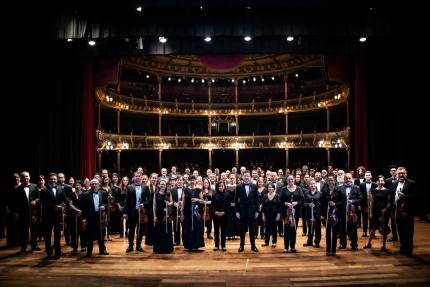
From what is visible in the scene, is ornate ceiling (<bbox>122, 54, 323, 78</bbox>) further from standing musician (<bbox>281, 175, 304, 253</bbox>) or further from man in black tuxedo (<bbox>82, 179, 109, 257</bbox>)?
man in black tuxedo (<bbox>82, 179, 109, 257</bbox>)

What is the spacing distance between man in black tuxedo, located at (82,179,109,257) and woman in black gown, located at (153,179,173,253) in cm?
112

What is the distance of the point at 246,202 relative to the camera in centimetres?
793

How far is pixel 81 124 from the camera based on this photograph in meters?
12.4

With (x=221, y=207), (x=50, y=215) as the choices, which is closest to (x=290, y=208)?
(x=221, y=207)

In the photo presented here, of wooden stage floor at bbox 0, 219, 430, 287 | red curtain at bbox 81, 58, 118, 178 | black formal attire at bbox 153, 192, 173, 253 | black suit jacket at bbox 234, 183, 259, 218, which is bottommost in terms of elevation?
wooden stage floor at bbox 0, 219, 430, 287

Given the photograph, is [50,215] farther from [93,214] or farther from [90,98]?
[90,98]

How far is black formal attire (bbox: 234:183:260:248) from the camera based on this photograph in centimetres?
788

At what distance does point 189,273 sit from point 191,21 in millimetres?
5899

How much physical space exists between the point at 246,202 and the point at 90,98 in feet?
25.3

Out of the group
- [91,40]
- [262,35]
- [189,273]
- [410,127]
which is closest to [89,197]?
[189,273]

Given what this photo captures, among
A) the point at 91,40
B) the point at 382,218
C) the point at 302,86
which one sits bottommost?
the point at 382,218

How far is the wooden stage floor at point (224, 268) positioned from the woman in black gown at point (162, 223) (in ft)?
0.87

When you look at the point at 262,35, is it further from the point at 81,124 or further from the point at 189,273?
the point at 81,124

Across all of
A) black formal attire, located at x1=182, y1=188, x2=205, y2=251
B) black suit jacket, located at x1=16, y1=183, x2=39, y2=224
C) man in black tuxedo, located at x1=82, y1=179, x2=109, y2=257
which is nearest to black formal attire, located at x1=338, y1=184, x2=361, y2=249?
black formal attire, located at x1=182, y1=188, x2=205, y2=251
